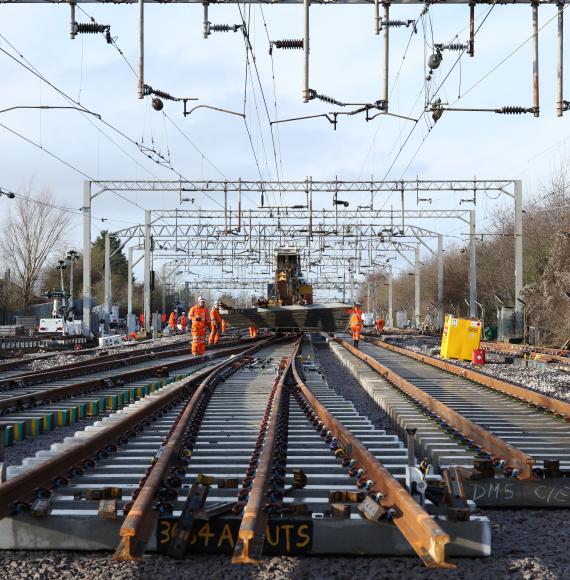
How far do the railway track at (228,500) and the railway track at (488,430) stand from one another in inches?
23.4

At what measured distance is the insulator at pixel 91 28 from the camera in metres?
12.5

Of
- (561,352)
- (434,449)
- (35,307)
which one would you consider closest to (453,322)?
(561,352)

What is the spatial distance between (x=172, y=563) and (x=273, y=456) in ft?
6.50

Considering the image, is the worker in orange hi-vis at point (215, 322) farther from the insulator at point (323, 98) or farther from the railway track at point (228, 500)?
the railway track at point (228, 500)

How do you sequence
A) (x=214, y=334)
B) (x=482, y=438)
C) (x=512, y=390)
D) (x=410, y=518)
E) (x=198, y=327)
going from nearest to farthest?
(x=410, y=518), (x=482, y=438), (x=512, y=390), (x=198, y=327), (x=214, y=334)

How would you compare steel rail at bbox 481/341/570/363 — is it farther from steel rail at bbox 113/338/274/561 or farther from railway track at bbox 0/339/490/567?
steel rail at bbox 113/338/274/561

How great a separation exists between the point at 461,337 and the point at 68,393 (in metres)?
11.7

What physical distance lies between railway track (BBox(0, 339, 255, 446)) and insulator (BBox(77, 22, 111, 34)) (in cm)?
581

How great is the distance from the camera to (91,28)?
1264cm

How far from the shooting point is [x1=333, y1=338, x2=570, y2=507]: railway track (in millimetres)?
5566

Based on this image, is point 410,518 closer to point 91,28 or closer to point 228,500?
point 228,500

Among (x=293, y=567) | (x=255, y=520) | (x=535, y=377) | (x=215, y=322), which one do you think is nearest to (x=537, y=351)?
(x=535, y=377)

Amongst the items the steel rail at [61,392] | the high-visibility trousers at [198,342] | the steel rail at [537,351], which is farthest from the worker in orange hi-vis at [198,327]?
the steel rail at [537,351]

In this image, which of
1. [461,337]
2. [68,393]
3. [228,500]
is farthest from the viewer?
[461,337]
